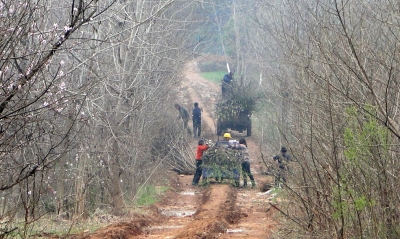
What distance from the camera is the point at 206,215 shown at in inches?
631

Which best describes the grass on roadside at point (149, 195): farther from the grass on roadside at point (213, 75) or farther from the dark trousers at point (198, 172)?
the grass on roadside at point (213, 75)

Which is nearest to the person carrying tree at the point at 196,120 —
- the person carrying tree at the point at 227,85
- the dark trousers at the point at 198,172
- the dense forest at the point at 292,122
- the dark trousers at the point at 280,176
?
the person carrying tree at the point at 227,85

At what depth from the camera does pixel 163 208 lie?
18.9 meters

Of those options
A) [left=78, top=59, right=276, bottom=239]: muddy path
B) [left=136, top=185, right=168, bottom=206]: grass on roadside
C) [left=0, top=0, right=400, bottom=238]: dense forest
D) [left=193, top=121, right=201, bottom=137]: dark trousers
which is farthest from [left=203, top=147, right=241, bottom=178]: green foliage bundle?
[left=193, top=121, right=201, bottom=137]: dark trousers

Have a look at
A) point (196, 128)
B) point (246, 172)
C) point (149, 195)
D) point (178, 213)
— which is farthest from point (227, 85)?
point (178, 213)

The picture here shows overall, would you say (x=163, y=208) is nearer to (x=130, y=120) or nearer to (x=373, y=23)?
(x=130, y=120)

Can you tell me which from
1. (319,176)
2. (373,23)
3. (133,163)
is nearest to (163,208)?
(133,163)

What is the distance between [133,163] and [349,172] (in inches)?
393

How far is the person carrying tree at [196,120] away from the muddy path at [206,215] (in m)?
6.73

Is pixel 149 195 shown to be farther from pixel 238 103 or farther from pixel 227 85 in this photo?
pixel 227 85

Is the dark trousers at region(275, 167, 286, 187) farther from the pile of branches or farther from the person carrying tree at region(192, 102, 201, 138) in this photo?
the person carrying tree at region(192, 102, 201, 138)

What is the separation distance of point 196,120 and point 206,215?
1832 centimetres

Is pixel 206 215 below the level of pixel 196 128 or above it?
below

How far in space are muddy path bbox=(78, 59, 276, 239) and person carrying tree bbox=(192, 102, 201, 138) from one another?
6728 millimetres
